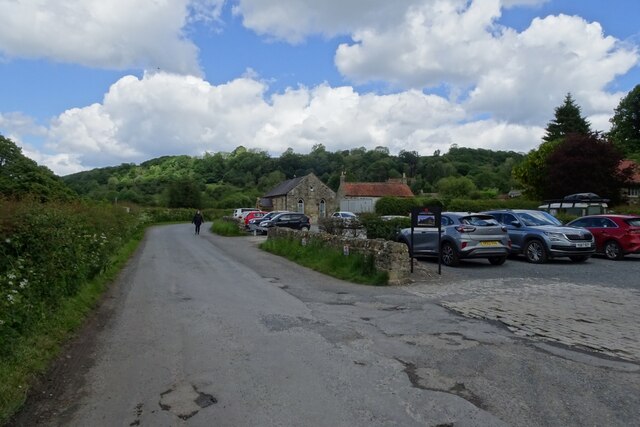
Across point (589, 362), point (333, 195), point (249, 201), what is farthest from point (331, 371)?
point (249, 201)

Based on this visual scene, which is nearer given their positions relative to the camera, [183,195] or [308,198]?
[308,198]

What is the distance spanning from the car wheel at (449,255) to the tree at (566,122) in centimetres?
5672

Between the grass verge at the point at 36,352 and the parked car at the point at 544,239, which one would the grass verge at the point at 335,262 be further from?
the grass verge at the point at 36,352

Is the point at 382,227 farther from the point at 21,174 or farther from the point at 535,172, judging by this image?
the point at 535,172

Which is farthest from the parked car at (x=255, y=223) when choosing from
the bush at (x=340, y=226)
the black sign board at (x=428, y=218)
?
the black sign board at (x=428, y=218)

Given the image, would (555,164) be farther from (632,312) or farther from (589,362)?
(589,362)

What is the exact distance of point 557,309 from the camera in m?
8.51

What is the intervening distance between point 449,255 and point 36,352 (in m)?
11.5

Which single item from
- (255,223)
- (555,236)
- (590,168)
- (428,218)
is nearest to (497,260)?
(555,236)

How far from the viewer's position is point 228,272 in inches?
584

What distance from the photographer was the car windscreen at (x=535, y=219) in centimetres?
1620

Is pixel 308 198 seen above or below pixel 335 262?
above

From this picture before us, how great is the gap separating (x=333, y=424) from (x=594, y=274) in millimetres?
11179

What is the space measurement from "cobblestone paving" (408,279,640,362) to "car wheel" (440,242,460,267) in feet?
9.39
